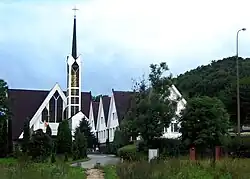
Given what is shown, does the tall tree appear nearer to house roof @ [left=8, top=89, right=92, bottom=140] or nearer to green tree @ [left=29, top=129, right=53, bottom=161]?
green tree @ [left=29, top=129, right=53, bottom=161]

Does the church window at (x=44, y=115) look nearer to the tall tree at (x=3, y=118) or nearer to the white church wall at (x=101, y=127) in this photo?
the white church wall at (x=101, y=127)

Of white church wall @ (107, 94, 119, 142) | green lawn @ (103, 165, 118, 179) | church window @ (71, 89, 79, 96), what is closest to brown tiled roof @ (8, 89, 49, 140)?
church window @ (71, 89, 79, 96)

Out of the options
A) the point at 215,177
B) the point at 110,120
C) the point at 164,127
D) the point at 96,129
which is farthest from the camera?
the point at 96,129

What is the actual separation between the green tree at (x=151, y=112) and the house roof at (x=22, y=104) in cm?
3468

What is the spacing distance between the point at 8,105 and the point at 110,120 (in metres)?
17.6

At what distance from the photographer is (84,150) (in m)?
56.9

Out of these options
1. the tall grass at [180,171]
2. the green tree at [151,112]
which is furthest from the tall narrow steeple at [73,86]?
the tall grass at [180,171]

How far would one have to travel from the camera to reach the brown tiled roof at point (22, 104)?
Answer: 79.1 m

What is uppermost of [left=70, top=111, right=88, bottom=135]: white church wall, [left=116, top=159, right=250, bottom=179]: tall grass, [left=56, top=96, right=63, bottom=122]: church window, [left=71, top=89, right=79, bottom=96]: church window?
[left=71, top=89, right=79, bottom=96]: church window

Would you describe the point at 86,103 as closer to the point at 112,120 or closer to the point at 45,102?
the point at 45,102

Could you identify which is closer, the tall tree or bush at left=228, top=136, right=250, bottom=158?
bush at left=228, top=136, right=250, bottom=158

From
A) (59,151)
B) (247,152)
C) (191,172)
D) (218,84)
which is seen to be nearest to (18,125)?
(59,151)

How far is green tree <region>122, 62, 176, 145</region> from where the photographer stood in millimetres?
45062

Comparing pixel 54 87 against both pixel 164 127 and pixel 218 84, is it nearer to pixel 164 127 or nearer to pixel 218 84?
pixel 218 84
